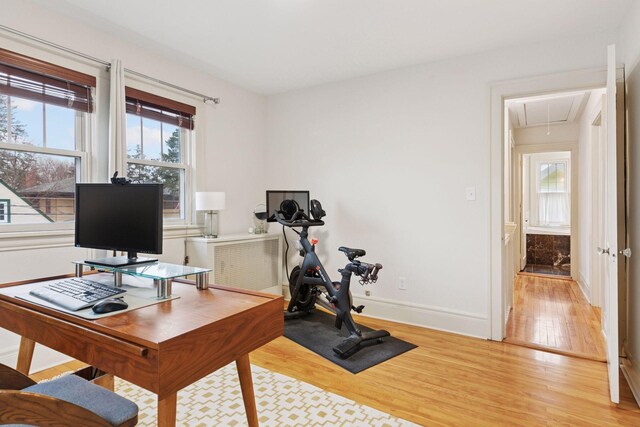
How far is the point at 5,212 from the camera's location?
2363 mm

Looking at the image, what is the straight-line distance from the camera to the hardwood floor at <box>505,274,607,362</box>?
117 inches

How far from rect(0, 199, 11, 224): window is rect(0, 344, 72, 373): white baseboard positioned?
84 centimetres

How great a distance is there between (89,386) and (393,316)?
9.17 ft

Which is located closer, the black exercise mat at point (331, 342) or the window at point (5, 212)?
the window at point (5, 212)

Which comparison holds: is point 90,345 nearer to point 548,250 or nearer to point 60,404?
point 60,404

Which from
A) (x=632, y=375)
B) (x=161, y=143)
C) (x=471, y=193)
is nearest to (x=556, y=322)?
(x=632, y=375)

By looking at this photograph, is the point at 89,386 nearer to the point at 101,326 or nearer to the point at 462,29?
the point at 101,326

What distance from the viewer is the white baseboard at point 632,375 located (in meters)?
2.16

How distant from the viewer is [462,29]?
9.05 ft

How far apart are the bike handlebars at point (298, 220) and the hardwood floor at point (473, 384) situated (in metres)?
1.05

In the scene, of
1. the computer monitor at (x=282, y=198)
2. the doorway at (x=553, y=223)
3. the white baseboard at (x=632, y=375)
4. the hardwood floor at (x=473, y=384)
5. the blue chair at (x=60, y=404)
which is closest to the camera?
the blue chair at (x=60, y=404)

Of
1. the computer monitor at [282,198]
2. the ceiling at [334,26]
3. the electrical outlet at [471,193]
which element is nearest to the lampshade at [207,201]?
the computer monitor at [282,198]

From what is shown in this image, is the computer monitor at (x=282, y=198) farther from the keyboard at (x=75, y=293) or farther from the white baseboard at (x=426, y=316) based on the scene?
the keyboard at (x=75, y=293)

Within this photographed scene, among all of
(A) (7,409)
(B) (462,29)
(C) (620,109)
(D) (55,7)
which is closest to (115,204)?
(A) (7,409)
